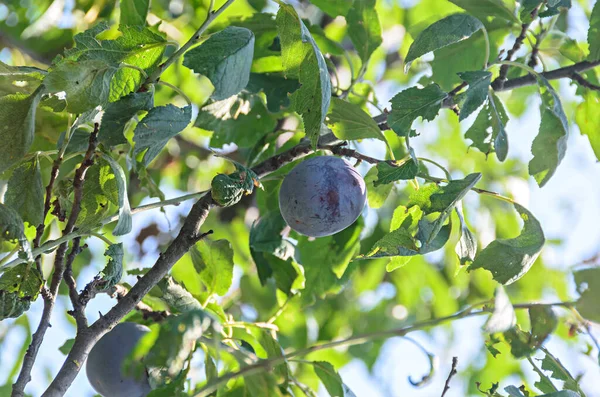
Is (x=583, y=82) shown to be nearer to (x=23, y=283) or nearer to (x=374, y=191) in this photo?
(x=374, y=191)

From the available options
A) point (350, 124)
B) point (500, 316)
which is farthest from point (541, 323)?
point (350, 124)

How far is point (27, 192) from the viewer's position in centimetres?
106

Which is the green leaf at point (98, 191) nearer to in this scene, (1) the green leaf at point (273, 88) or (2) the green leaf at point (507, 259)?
(1) the green leaf at point (273, 88)

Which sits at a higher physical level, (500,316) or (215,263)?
(500,316)

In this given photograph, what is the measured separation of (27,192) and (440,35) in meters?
0.66

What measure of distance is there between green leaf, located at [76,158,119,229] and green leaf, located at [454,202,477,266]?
1.68ft

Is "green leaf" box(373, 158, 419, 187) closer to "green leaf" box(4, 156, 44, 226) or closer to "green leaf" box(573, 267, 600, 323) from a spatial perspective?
"green leaf" box(573, 267, 600, 323)

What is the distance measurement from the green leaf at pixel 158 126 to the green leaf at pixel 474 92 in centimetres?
39

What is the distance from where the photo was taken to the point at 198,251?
123cm

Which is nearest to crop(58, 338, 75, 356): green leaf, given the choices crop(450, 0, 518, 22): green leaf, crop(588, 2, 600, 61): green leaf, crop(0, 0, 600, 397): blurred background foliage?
crop(0, 0, 600, 397): blurred background foliage

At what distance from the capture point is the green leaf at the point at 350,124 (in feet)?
3.62

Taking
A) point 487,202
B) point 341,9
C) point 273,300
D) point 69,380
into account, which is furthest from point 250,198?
point 69,380

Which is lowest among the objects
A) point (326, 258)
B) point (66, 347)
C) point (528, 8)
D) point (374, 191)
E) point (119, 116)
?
point (66, 347)

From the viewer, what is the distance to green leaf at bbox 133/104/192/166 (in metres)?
0.95
